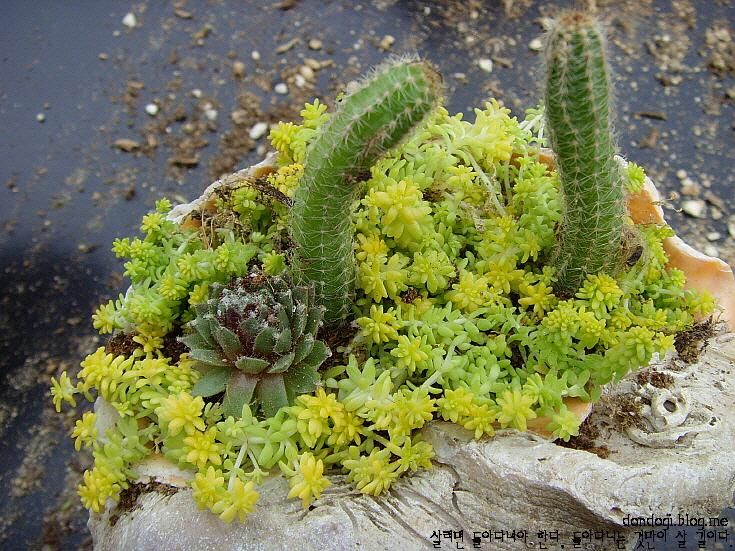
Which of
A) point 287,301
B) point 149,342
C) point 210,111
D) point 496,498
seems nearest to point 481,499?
point 496,498

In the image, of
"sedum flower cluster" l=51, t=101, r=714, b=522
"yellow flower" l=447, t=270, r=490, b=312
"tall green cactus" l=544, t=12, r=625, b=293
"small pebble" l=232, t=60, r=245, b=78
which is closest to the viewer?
"tall green cactus" l=544, t=12, r=625, b=293

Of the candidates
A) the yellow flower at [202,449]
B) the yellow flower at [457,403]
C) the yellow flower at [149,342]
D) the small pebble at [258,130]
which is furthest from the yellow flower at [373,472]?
the small pebble at [258,130]

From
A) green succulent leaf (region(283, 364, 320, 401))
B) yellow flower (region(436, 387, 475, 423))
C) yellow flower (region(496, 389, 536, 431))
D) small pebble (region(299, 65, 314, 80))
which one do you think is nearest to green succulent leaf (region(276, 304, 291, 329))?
green succulent leaf (region(283, 364, 320, 401))

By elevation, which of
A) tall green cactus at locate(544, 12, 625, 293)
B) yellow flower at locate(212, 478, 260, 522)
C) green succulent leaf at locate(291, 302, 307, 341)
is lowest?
yellow flower at locate(212, 478, 260, 522)

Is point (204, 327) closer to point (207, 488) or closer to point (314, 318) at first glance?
point (314, 318)

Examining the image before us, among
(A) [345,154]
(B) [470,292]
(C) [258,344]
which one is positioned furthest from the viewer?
(B) [470,292]

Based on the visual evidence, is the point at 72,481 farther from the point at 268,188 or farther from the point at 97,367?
the point at 268,188

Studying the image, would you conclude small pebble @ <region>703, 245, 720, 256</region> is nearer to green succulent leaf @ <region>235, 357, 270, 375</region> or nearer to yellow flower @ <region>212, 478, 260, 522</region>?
green succulent leaf @ <region>235, 357, 270, 375</region>
